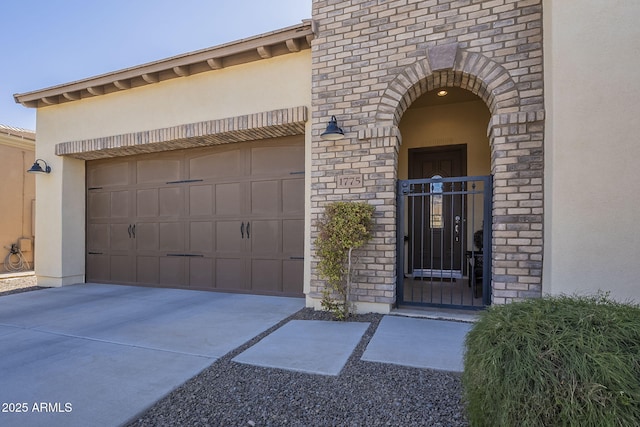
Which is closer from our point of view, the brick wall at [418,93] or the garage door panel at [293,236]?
the brick wall at [418,93]

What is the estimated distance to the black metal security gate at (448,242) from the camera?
3840mm

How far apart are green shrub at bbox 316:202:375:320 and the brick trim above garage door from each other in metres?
1.51

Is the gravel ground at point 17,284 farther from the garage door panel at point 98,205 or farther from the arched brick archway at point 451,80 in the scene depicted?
the arched brick archway at point 451,80

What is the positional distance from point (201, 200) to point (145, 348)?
3.08m

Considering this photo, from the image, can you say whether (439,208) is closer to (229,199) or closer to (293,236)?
(293,236)

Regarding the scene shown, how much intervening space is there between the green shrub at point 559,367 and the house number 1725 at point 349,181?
2.59 m

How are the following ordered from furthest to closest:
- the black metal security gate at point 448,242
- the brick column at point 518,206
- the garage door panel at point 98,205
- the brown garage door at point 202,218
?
1. the garage door panel at point 98,205
2. the brown garage door at point 202,218
3. the black metal security gate at point 448,242
4. the brick column at point 518,206

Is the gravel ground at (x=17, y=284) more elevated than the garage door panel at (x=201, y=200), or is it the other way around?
the garage door panel at (x=201, y=200)

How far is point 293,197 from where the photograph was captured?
16.4 feet

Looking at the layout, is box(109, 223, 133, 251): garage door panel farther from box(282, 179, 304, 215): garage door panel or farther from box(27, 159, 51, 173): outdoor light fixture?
box(282, 179, 304, 215): garage door panel

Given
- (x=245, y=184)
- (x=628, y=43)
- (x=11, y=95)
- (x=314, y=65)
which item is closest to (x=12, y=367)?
(x=245, y=184)

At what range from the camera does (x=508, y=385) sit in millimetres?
1301

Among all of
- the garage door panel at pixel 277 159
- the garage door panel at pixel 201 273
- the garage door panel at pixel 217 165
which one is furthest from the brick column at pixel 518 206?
the garage door panel at pixel 201 273

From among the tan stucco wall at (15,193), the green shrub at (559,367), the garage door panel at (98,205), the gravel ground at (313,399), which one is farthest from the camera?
the tan stucco wall at (15,193)
